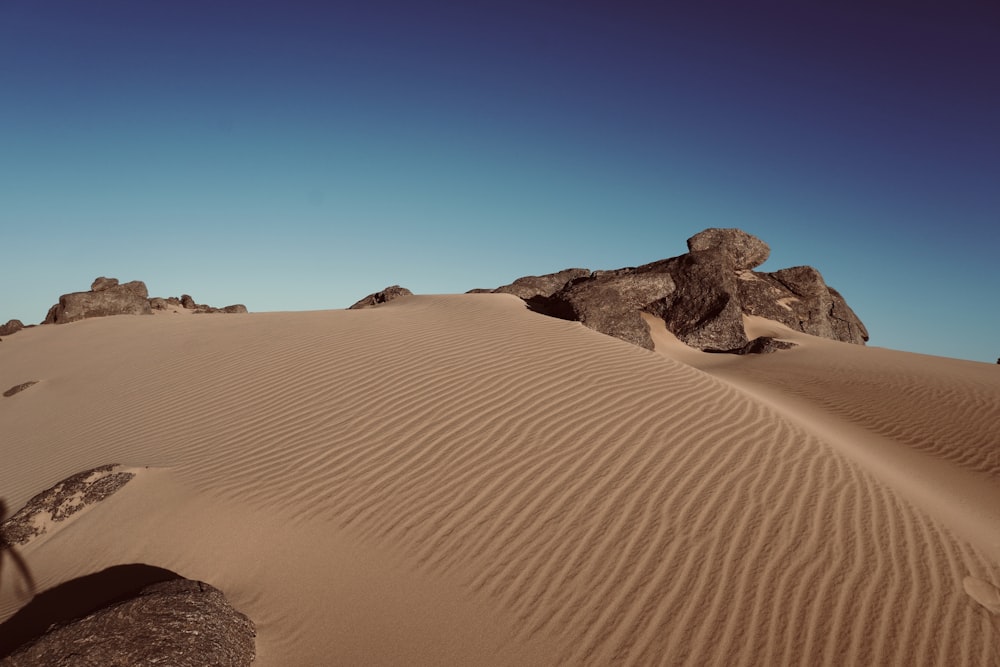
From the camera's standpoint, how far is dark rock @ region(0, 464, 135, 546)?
485 cm

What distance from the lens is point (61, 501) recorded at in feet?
17.0

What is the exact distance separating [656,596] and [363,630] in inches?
79.0

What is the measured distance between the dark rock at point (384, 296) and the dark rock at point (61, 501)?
1222cm

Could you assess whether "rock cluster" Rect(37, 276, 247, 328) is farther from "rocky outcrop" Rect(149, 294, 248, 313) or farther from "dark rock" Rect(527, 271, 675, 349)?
"dark rock" Rect(527, 271, 675, 349)

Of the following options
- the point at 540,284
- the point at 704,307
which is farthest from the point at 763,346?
the point at 540,284

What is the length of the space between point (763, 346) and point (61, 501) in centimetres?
1534

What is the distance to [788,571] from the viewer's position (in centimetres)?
362

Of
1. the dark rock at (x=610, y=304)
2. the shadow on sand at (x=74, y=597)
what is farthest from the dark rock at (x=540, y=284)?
the shadow on sand at (x=74, y=597)

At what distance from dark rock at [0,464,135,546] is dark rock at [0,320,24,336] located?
16.4 m

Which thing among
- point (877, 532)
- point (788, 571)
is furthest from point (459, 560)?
point (877, 532)

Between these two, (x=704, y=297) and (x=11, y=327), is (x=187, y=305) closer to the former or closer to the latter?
(x=11, y=327)

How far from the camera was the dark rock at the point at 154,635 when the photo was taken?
9.18ft

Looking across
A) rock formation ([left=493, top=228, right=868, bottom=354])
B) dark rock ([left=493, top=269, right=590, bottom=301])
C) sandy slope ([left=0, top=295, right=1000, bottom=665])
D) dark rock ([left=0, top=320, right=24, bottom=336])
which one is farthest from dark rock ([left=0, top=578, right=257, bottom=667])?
dark rock ([left=0, top=320, right=24, bottom=336])

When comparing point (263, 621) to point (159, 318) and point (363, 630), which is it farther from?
point (159, 318)
